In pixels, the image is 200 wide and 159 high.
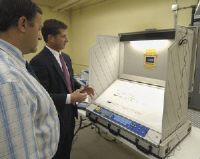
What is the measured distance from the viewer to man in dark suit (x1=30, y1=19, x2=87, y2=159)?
1453mm

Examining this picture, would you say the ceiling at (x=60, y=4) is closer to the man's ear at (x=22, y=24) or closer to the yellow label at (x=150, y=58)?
the yellow label at (x=150, y=58)

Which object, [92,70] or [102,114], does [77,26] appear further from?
[102,114]

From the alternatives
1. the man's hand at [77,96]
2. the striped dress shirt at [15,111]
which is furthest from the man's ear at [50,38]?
the striped dress shirt at [15,111]

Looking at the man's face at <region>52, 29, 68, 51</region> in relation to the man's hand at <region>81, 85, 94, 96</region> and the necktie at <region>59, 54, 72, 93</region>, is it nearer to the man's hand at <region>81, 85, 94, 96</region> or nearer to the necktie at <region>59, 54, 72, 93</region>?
the necktie at <region>59, 54, 72, 93</region>

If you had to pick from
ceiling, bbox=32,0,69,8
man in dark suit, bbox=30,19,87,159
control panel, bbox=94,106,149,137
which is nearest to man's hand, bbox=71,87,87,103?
man in dark suit, bbox=30,19,87,159

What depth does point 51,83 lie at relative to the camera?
1487mm

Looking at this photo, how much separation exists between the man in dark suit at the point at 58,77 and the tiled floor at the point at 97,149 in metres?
0.82

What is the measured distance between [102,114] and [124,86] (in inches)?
16.7

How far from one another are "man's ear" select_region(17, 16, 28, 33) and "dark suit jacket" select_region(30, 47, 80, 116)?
2.39 feet

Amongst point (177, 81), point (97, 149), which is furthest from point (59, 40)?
point (97, 149)

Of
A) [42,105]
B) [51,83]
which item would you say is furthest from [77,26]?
[42,105]

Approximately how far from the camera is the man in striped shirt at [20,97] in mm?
558

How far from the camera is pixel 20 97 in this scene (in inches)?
22.5

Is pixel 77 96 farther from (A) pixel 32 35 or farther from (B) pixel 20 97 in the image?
(B) pixel 20 97
